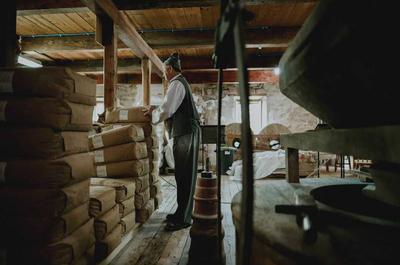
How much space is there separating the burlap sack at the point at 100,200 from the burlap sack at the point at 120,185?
15 centimetres

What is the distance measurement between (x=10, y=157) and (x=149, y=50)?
15.9 ft

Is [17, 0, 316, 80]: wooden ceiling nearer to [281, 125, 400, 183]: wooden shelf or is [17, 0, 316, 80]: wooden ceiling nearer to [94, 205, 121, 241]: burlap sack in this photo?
[94, 205, 121, 241]: burlap sack

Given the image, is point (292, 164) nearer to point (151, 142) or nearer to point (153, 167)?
point (151, 142)

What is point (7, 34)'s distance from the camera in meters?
2.30

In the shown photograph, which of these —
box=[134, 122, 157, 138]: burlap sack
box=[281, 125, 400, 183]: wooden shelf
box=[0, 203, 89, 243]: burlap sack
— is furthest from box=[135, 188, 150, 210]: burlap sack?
box=[281, 125, 400, 183]: wooden shelf

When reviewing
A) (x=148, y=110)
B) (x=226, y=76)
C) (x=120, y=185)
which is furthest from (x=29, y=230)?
(x=226, y=76)

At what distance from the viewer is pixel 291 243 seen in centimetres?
88

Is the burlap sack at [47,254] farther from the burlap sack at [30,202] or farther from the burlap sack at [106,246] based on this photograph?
the burlap sack at [106,246]

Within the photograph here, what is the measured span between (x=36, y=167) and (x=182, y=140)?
84.3 inches

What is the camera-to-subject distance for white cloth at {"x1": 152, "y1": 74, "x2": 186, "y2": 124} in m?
3.82

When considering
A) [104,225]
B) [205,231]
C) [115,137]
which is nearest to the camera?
[205,231]

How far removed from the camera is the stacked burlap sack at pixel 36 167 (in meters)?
1.87

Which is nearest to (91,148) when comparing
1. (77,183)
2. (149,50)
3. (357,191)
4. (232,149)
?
(77,183)

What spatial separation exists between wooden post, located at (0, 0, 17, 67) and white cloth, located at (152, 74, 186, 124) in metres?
1.81
